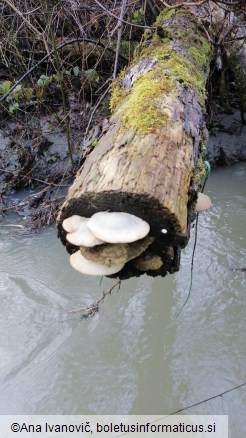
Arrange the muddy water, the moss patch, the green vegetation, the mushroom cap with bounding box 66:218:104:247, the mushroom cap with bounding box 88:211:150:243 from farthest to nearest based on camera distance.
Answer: the muddy water, the green vegetation, the moss patch, the mushroom cap with bounding box 66:218:104:247, the mushroom cap with bounding box 88:211:150:243

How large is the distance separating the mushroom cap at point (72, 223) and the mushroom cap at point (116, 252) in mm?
119

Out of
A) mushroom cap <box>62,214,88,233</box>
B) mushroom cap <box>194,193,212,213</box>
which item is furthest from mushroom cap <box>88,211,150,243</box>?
mushroom cap <box>194,193,212,213</box>

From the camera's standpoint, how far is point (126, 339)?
10.3 ft

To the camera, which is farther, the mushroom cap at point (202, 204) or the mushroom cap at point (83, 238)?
the mushroom cap at point (202, 204)

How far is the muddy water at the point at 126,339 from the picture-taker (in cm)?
271

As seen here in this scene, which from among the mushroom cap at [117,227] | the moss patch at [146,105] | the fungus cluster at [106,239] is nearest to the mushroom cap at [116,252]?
the fungus cluster at [106,239]

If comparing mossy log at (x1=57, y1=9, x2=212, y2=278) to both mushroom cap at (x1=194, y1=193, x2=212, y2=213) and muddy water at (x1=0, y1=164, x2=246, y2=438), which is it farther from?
muddy water at (x1=0, y1=164, x2=246, y2=438)

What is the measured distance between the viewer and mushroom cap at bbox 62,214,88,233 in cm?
196

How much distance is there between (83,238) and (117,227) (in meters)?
0.18

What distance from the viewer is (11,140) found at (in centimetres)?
532

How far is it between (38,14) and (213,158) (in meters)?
2.84

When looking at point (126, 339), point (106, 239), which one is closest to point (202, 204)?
point (106, 239)

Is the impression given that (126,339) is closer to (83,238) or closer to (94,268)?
(94,268)

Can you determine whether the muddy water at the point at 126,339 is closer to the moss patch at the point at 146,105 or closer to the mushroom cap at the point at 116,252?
the mushroom cap at the point at 116,252
